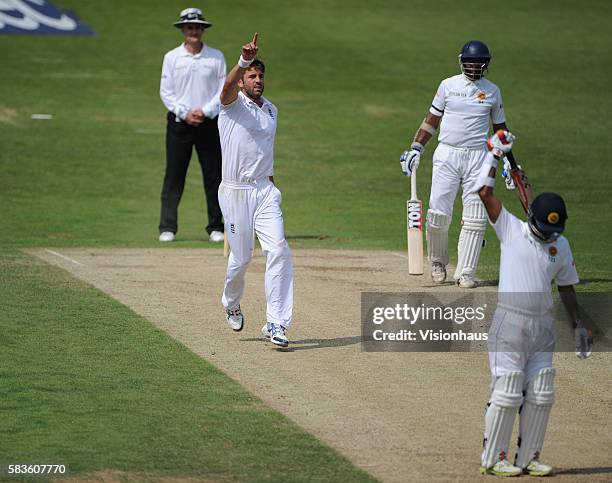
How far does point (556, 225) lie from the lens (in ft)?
25.2

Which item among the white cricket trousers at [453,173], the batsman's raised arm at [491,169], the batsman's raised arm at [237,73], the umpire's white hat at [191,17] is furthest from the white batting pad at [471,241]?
the batsman's raised arm at [491,169]

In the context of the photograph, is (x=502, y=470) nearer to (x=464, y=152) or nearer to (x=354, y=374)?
(x=354, y=374)

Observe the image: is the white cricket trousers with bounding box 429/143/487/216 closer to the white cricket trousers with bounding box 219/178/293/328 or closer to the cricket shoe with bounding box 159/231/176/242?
the white cricket trousers with bounding box 219/178/293/328

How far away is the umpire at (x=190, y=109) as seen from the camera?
16641 millimetres

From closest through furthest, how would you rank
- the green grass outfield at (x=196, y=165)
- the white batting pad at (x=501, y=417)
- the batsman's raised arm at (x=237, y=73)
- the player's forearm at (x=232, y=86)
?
1. the white batting pad at (x=501, y=417)
2. the green grass outfield at (x=196, y=165)
3. the batsman's raised arm at (x=237, y=73)
4. the player's forearm at (x=232, y=86)

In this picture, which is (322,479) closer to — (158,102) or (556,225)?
(556,225)

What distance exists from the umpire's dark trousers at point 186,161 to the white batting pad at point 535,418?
9474 mm

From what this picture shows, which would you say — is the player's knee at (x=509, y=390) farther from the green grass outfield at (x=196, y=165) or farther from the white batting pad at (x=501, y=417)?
the green grass outfield at (x=196, y=165)

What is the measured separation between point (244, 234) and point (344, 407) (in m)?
2.24

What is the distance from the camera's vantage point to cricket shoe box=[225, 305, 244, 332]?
11.2 metres

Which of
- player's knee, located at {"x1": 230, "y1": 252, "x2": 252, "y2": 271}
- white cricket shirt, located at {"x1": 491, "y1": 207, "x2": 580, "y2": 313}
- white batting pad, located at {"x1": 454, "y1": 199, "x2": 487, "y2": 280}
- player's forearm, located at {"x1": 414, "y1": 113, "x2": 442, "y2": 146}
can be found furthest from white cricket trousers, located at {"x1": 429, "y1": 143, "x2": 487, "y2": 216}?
white cricket shirt, located at {"x1": 491, "y1": 207, "x2": 580, "y2": 313}

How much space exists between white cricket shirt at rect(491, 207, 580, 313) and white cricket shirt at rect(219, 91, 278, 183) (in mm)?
3238

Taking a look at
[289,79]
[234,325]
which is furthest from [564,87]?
[234,325]

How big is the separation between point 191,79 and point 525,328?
9659mm
